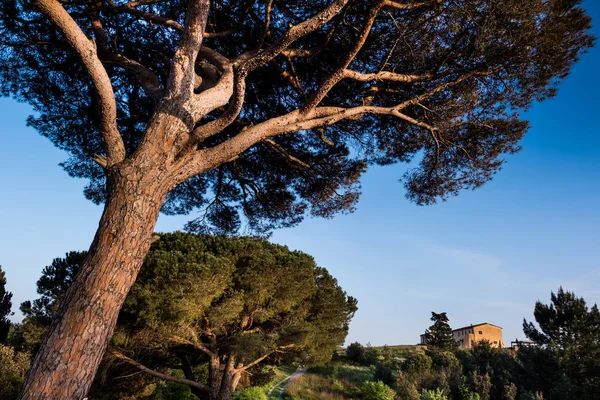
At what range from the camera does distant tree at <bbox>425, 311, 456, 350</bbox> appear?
104ft

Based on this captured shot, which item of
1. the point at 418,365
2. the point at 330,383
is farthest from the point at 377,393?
the point at 418,365

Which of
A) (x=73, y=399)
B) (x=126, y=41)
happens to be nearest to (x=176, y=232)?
(x=126, y=41)

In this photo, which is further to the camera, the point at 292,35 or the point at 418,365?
the point at 418,365

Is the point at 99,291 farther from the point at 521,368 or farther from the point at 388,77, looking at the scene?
the point at 521,368

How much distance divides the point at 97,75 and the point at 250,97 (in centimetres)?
344

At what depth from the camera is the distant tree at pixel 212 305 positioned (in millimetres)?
6093

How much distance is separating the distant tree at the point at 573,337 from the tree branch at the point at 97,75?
1951 centimetres

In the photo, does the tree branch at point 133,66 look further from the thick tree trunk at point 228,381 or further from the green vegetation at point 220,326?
the thick tree trunk at point 228,381

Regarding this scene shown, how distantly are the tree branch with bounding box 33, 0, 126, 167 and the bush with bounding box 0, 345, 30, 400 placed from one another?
30.9 ft

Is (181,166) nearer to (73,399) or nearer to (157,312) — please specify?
(73,399)

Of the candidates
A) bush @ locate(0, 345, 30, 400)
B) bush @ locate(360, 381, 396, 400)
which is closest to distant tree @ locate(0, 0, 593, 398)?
bush @ locate(0, 345, 30, 400)

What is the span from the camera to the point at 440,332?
106 ft

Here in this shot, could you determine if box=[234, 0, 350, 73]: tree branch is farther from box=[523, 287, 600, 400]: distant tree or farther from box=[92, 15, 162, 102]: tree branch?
box=[523, 287, 600, 400]: distant tree

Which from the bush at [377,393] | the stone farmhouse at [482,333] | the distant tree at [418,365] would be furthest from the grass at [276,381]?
the stone farmhouse at [482,333]
